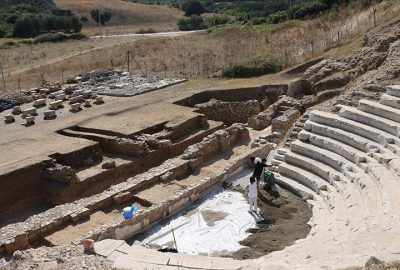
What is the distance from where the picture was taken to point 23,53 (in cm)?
4338

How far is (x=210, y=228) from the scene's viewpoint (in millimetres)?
12109

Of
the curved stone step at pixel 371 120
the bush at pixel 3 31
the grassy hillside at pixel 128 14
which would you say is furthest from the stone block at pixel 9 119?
the grassy hillside at pixel 128 14

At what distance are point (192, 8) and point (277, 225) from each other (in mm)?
70952

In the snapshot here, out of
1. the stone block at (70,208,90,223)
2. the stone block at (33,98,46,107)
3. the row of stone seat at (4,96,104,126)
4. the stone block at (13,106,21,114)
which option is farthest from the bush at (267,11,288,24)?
the stone block at (70,208,90,223)

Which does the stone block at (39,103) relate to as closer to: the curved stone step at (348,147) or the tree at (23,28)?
the curved stone step at (348,147)

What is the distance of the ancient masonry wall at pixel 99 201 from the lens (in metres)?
12.1

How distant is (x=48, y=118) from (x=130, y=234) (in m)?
12.7

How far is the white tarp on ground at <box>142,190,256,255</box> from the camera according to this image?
11367 millimetres

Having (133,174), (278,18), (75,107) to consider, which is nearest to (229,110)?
(75,107)

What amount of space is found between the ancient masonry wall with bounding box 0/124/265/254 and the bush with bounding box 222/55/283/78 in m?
9.97

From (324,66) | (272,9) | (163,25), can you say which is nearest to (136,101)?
(324,66)

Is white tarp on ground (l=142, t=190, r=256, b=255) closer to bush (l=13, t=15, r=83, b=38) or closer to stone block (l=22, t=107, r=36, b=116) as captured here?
stone block (l=22, t=107, r=36, b=116)

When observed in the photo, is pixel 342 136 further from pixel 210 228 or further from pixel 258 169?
pixel 210 228

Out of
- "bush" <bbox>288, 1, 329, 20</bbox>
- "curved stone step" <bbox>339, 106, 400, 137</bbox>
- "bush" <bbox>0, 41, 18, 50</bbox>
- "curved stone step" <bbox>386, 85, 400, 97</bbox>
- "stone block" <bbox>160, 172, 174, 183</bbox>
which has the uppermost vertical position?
"bush" <bbox>288, 1, 329, 20</bbox>
